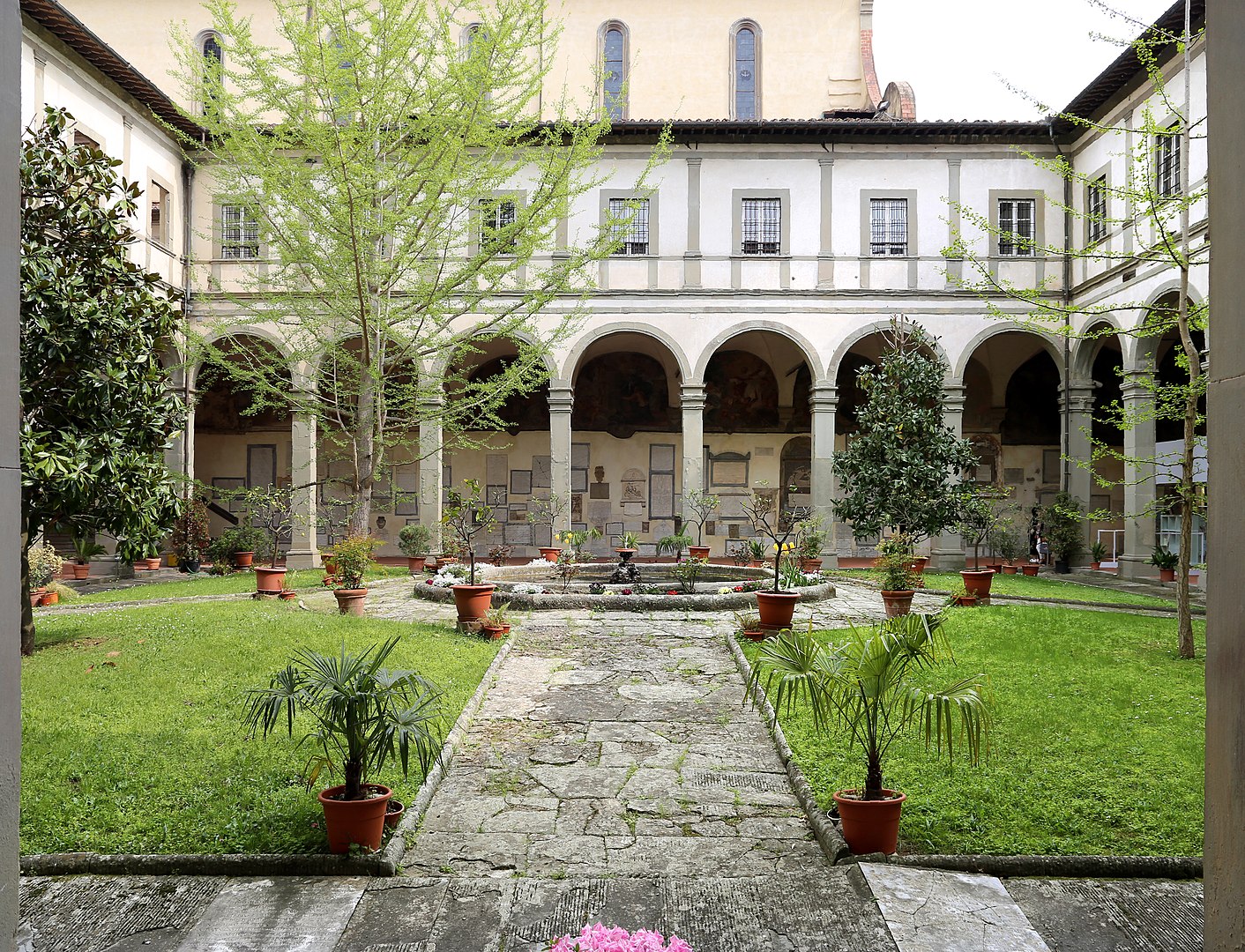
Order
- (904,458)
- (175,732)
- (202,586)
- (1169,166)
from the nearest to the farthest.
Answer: (175,732), (904,458), (202,586), (1169,166)

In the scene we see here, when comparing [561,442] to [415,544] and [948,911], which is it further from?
[948,911]

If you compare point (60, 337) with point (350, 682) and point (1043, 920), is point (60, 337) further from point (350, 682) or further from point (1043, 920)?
point (1043, 920)

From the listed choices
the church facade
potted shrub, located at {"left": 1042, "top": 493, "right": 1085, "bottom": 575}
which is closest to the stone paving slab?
the church facade

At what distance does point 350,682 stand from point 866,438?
1144 centimetres

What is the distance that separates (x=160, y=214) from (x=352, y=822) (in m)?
18.2

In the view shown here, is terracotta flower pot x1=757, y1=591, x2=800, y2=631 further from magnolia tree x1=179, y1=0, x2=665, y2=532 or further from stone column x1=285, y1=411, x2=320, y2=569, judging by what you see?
stone column x1=285, y1=411, x2=320, y2=569

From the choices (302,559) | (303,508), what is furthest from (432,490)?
(302,559)

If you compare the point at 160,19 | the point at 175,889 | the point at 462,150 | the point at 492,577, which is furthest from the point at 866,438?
the point at 160,19

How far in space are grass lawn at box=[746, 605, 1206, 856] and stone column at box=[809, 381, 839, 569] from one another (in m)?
10.7

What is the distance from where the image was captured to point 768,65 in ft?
76.5

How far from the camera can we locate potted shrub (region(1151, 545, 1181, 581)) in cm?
Answer: 1641

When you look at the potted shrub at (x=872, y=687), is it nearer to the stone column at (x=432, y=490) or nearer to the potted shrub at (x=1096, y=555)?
the stone column at (x=432, y=490)

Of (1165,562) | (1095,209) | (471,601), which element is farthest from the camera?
(1095,209)

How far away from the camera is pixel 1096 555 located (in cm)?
2003
